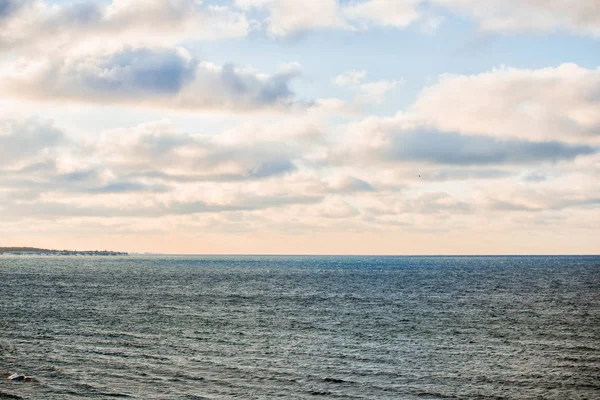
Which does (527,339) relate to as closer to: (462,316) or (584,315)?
(462,316)

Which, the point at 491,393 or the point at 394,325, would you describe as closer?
the point at 491,393

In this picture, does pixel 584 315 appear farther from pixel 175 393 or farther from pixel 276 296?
pixel 175 393

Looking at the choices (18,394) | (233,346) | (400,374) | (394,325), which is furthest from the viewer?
(394,325)

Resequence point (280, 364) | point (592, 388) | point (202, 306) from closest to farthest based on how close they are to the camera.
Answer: point (592, 388), point (280, 364), point (202, 306)

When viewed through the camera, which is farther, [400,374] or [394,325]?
[394,325]

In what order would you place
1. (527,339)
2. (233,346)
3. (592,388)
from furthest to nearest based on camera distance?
(527,339), (233,346), (592,388)

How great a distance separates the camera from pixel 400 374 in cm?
4834

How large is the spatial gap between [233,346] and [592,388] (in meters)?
32.9

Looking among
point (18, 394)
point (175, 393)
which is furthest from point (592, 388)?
point (18, 394)

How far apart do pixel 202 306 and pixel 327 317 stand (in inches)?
988

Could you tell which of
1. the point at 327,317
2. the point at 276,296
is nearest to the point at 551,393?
the point at 327,317

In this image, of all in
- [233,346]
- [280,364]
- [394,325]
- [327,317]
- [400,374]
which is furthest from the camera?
[327,317]

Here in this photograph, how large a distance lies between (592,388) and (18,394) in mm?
41809

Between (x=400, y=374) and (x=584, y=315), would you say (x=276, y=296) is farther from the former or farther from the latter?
(x=400, y=374)
